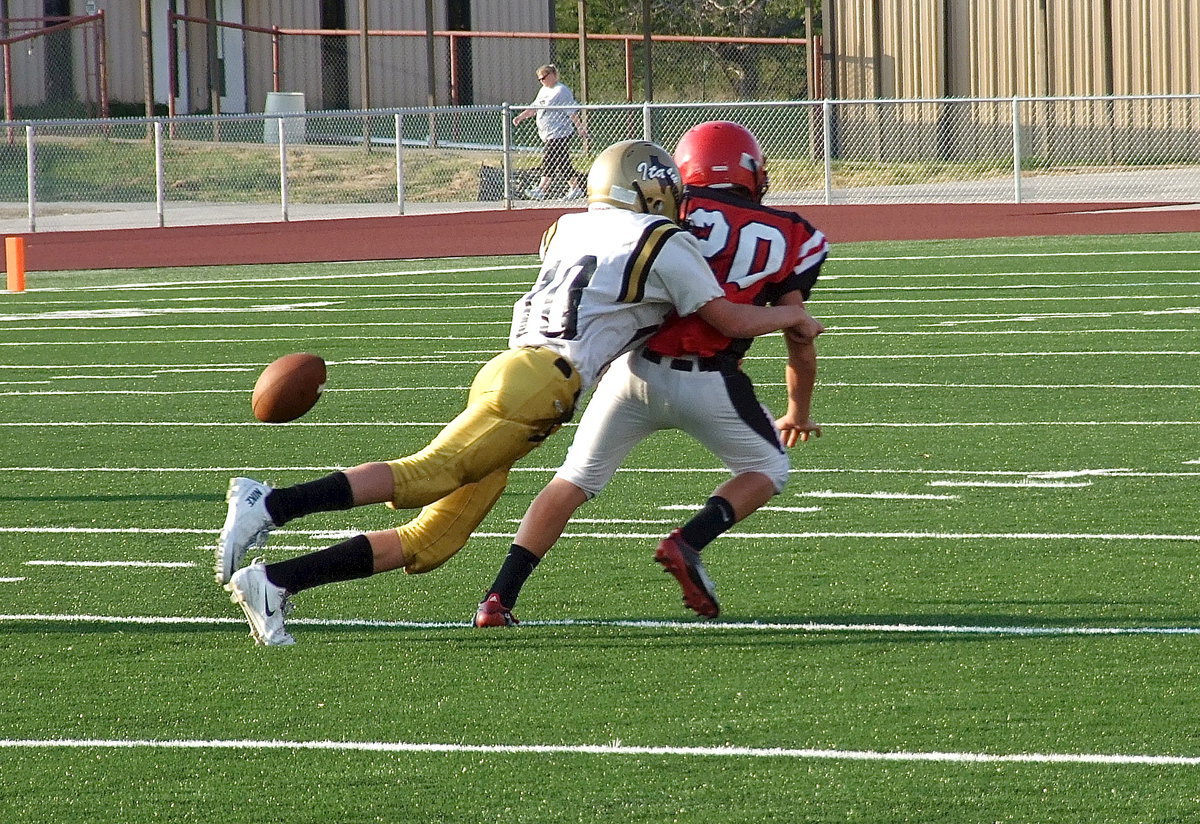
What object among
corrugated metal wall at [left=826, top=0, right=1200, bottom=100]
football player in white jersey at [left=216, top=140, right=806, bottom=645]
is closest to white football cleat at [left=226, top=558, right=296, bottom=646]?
football player in white jersey at [left=216, top=140, right=806, bottom=645]

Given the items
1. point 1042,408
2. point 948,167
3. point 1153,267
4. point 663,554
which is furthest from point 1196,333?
point 948,167

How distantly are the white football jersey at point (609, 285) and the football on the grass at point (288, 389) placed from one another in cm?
65

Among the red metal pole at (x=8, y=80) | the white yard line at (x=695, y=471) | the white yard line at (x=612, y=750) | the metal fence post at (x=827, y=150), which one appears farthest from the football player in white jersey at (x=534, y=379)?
the red metal pole at (x=8, y=80)

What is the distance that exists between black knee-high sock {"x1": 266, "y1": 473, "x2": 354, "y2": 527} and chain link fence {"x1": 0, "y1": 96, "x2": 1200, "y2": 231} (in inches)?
720

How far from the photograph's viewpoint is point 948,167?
26.8 meters

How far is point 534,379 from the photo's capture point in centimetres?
529

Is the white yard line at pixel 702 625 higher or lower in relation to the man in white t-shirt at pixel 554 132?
lower

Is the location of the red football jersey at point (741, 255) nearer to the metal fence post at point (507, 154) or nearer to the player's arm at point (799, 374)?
the player's arm at point (799, 374)

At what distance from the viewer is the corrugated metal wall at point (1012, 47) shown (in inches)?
1126

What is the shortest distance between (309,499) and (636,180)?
1331mm

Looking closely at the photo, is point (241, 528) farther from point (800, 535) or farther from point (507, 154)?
point (507, 154)

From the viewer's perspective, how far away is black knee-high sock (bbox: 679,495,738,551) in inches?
224

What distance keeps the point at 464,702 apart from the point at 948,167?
897 inches

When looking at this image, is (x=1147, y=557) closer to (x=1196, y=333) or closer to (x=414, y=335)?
(x=1196, y=333)
